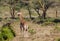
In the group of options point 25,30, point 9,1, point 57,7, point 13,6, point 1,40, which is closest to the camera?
point 1,40

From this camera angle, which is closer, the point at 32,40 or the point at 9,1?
the point at 32,40

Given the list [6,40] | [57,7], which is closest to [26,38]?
[6,40]

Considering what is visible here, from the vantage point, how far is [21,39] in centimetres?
1056

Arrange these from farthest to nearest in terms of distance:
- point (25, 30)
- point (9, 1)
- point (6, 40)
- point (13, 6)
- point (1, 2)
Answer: point (1, 2) < point (9, 1) < point (13, 6) < point (25, 30) < point (6, 40)

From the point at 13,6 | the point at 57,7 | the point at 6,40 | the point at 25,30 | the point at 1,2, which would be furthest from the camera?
the point at 57,7

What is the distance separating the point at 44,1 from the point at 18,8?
4275 mm

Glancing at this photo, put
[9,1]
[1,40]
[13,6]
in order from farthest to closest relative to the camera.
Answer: [9,1] → [13,6] → [1,40]

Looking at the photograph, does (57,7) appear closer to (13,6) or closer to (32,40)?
(13,6)

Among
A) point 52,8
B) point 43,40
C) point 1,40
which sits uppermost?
point 1,40

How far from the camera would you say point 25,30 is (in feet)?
34.0

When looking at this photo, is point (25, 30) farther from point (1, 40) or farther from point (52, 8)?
point (52, 8)

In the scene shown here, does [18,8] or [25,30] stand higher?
[25,30]

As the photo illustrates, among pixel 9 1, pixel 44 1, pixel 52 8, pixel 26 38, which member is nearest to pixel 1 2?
pixel 9 1

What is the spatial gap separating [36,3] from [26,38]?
21.4 metres
